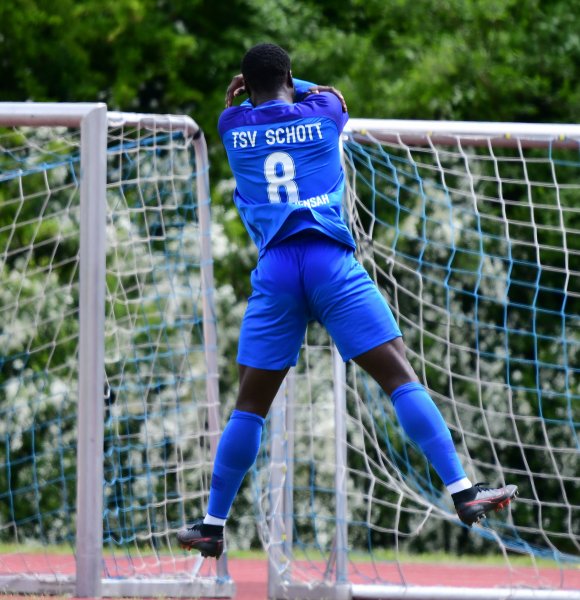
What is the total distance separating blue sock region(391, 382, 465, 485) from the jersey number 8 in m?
0.81

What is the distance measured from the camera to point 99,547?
5.12 metres

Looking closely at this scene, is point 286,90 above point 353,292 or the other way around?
above

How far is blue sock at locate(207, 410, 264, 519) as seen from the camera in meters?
4.23

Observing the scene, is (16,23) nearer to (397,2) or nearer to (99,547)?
(397,2)

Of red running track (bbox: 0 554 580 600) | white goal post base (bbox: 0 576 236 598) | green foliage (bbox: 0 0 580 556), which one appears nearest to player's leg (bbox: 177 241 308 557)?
white goal post base (bbox: 0 576 236 598)

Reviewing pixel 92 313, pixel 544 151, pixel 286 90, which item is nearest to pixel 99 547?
pixel 92 313

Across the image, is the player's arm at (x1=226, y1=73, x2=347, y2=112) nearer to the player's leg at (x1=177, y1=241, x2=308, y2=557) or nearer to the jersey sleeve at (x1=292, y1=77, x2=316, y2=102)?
the jersey sleeve at (x1=292, y1=77, x2=316, y2=102)

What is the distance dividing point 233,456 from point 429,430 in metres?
0.72

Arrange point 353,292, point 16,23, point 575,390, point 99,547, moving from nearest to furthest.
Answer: point 353,292
point 99,547
point 575,390
point 16,23

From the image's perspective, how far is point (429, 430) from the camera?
4113 mm

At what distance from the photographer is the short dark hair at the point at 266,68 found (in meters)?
4.24

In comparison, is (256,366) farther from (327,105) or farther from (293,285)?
(327,105)

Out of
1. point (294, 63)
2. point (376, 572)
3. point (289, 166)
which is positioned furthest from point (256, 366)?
point (294, 63)

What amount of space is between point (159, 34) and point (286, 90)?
8775 millimetres
